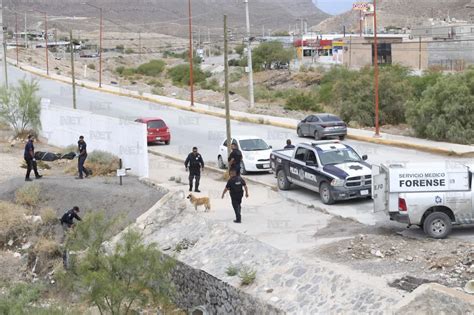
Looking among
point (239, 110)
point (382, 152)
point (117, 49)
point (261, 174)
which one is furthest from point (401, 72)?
point (117, 49)

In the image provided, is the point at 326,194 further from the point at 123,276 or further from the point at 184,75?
the point at 184,75

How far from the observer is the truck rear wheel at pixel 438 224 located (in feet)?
51.1

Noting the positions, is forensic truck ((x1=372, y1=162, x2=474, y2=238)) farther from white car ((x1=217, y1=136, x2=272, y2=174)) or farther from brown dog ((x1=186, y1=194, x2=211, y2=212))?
white car ((x1=217, y1=136, x2=272, y2=174))

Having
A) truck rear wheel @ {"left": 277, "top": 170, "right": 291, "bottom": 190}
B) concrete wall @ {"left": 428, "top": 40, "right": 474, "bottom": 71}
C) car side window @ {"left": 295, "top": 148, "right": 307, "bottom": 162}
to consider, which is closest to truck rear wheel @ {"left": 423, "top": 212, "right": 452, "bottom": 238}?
car side window @ {"left": 295, "top": 148, "right": 307, "bottom": 162}

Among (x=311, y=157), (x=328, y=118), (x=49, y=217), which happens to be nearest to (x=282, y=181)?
(x=311, y=157)

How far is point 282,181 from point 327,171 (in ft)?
9.16

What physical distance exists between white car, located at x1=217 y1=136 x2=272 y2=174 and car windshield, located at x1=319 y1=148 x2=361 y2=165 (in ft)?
15.0

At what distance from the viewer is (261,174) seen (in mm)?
26203

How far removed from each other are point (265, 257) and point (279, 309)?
2.04 m

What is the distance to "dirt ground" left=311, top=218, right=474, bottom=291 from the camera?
1290 cm

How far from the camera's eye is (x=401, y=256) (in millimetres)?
14398

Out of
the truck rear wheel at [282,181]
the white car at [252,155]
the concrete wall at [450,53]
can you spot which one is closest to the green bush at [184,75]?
the concrete wall at [450,53]

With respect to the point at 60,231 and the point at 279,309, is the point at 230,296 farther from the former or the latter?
the point at 60,231

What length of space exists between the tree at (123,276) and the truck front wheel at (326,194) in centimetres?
665
